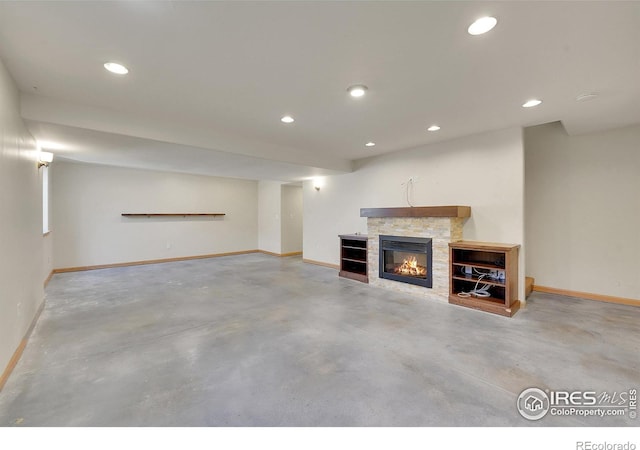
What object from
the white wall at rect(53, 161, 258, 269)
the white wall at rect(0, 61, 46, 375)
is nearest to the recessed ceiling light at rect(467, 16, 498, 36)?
the white wall at rect(0, 61, 46, 375)

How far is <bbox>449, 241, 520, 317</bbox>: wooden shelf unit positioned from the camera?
366cm

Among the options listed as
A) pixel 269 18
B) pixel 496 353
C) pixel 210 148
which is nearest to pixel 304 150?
pixel 210 148

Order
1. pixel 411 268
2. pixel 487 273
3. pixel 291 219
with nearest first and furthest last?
pixel 487 273 → pixel 411 268 → pixel 291 219

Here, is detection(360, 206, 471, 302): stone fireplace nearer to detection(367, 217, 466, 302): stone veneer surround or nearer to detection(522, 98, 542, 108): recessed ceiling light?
detection(367, 217, 466, 302): stone veneer surround

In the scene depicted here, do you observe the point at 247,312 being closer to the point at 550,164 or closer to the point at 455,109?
the point at 455,109

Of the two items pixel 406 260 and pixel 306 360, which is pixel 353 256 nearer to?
pixel 406 260

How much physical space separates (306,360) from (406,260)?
3149 millimetres

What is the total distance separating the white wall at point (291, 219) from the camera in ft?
29.3

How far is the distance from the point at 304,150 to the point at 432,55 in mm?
3332

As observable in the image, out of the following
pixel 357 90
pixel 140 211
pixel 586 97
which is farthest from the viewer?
pixel 140 211

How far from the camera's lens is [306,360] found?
2.52 metres

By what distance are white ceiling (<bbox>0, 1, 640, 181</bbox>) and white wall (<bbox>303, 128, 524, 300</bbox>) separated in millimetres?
403

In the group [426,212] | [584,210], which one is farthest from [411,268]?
[584,210]

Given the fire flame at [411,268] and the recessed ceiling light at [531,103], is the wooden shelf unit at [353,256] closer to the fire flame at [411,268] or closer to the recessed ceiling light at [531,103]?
the fire flame at [411,268]
